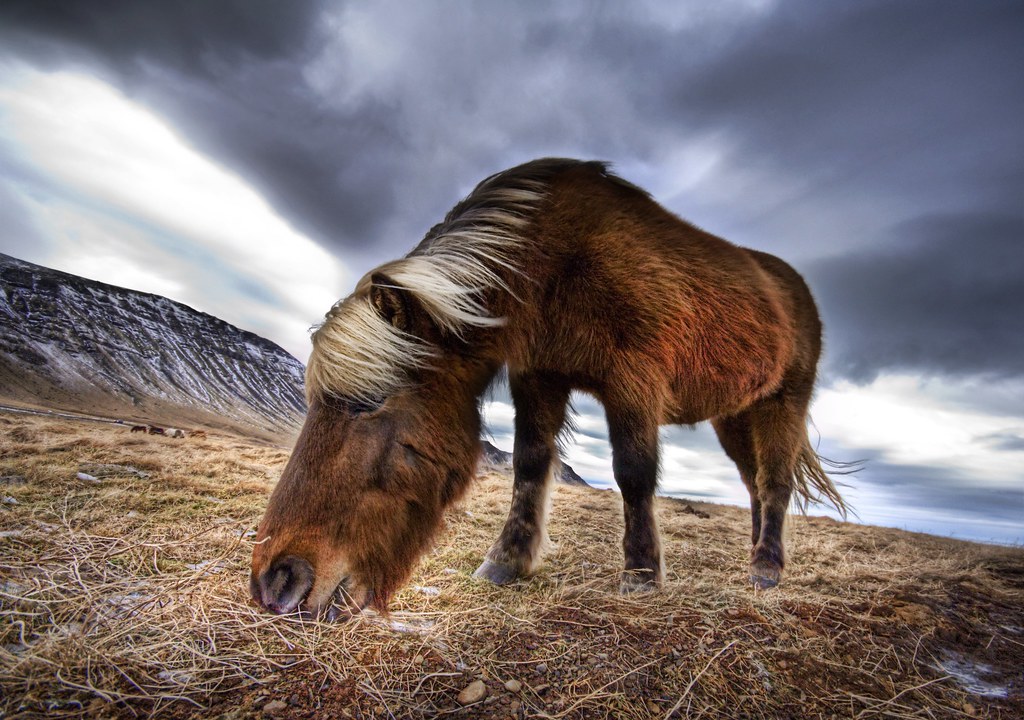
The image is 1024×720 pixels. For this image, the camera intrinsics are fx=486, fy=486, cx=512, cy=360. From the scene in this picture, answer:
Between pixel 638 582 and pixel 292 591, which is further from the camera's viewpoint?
pixel 638 582

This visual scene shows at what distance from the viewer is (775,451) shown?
4.48 m

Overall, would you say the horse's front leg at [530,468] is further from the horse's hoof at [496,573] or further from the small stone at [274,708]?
the small stone at [274,708]

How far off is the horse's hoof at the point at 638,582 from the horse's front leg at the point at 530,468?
72 cm

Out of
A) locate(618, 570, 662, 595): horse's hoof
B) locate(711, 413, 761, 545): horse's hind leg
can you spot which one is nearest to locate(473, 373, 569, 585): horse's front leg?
locate(618, 570, 662, 595): horse's hoof

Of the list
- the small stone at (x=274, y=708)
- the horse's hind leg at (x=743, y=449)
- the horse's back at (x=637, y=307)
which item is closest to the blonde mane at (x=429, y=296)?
the horse's back at (x=637, y=307)

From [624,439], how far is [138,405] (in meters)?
63.9

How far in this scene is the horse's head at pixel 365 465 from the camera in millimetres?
2141

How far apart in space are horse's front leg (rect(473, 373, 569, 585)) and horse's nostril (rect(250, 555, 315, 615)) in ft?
4.95

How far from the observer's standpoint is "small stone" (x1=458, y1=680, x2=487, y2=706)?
170 centimetres

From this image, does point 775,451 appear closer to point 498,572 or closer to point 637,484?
point 637,484

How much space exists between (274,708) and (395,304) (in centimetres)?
172

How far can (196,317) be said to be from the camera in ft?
266

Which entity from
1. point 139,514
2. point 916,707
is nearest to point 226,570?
point 139,514

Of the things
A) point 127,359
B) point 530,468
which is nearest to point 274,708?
point 530,468
